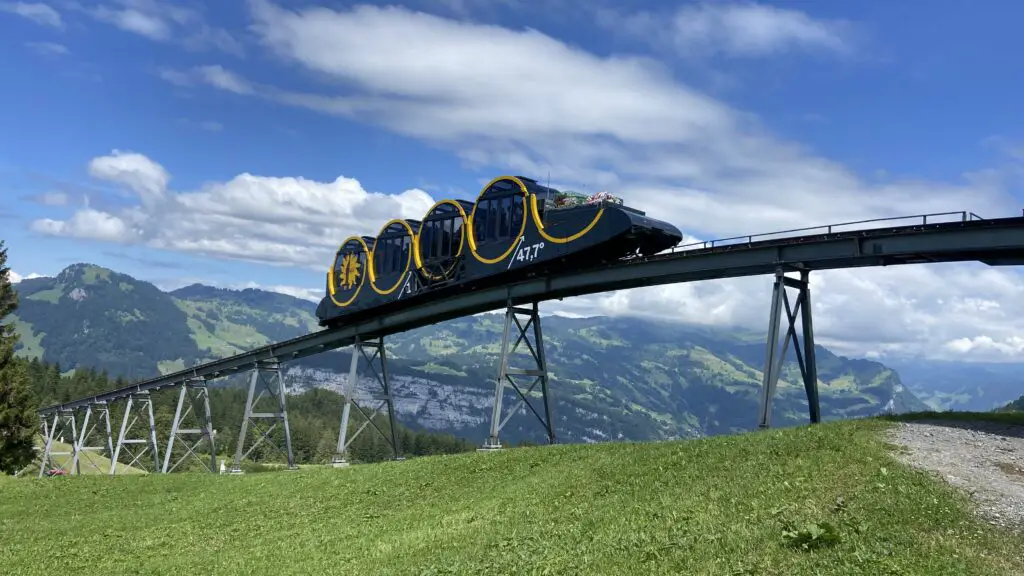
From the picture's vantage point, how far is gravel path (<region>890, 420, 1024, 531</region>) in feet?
56.0

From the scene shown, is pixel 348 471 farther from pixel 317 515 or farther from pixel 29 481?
pixel 29 481

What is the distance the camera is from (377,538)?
21688 mm

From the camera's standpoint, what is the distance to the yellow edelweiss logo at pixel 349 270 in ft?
169

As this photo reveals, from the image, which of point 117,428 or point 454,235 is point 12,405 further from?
point 117,428

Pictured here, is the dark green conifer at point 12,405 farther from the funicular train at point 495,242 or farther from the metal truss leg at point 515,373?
the metal truss leg at point 515,373

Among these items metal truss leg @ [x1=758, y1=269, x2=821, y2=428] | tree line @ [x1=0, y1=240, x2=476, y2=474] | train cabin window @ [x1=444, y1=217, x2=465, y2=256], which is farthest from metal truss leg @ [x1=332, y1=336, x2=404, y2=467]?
tree line @ [x1=0, y1=240, x2=476, y2=474]

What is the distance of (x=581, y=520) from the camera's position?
1938cm

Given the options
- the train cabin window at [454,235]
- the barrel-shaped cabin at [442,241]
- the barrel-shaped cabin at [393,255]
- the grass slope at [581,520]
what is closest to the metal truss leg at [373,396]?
the barrel-shaped cabin at [393,255]

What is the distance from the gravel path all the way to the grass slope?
2.04 ft

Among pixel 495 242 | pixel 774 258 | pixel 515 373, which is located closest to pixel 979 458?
pixel 774 258

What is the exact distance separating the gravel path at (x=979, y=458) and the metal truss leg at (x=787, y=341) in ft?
19.1

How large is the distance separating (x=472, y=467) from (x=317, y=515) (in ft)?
19.7

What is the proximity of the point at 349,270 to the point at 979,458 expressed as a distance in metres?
39.3

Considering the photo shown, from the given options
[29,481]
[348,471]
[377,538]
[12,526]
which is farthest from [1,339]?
[377,538]
